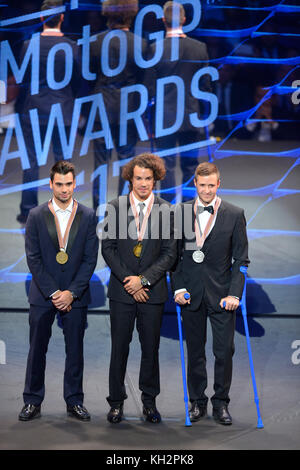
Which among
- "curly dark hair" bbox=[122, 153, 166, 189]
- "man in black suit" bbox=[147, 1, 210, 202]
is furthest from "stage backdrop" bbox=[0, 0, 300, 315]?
"curly dark hair" bbox=[122, 153, 166, 189]

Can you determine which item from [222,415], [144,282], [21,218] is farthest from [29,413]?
[21,218]

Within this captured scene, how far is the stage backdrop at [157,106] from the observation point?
284 inches

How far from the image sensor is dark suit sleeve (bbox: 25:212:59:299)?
16.1 feet

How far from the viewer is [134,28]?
284 inches

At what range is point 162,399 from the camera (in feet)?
17.6

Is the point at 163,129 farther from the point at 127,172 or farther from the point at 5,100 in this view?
the point at 127,172

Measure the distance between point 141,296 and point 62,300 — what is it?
501 millimetres

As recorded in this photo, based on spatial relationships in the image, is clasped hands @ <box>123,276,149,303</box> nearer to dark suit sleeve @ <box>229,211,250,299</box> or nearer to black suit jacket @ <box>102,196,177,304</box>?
black suit jacket @ <box>102,196,177,304</box>

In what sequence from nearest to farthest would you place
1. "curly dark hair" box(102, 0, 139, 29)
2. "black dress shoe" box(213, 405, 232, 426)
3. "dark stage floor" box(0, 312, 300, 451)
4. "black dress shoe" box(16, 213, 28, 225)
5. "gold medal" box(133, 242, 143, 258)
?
"dark stage floor" box(0, 312, 300, 451) < "black dress shoe" box(213, 405, 232, 426) < "gold medal" box(133, 242, 143, 258) < "curly dark hair" box(102, 0, 139, 29) < "black dress shoe" box(16, 213, 28, 225)

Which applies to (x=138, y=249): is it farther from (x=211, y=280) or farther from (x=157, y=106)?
(x=157, y=106)

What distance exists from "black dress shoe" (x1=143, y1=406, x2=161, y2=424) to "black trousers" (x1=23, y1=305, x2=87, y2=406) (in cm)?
43

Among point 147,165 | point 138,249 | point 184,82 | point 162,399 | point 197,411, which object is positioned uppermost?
point 184,82

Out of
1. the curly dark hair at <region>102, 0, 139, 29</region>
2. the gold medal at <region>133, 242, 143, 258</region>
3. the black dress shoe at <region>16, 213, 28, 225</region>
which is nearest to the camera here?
the gold medal at <region>133, 242, 143, 258</region>

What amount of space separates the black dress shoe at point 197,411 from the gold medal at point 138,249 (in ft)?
3.38
